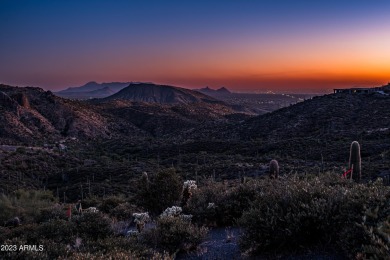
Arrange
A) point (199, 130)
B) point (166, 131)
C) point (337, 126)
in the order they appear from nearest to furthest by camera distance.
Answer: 1. point (337, 126)
2. point (199, 130)
3. point (166, 131)

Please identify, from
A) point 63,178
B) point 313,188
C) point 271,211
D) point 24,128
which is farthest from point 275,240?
point 24,128

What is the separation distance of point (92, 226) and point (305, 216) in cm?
571

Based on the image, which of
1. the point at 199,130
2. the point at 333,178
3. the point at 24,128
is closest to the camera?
the point at 333,178

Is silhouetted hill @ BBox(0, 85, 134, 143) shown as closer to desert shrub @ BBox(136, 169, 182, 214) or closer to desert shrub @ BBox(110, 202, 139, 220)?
desert shrub @ BBox(110, 202, 139, 220)

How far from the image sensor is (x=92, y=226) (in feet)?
32.1

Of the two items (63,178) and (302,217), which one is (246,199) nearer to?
(302,217)

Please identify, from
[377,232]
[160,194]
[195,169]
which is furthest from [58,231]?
[195,169]

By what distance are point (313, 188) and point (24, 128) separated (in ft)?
219

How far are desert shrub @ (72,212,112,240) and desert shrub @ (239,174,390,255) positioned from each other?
4312 mm

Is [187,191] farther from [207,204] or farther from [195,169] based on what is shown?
[195,169]

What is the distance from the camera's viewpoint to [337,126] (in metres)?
49.6

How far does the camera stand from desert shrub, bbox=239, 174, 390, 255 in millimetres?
6125

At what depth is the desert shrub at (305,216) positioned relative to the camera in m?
6.12

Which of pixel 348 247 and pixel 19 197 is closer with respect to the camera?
pixel 348 247
